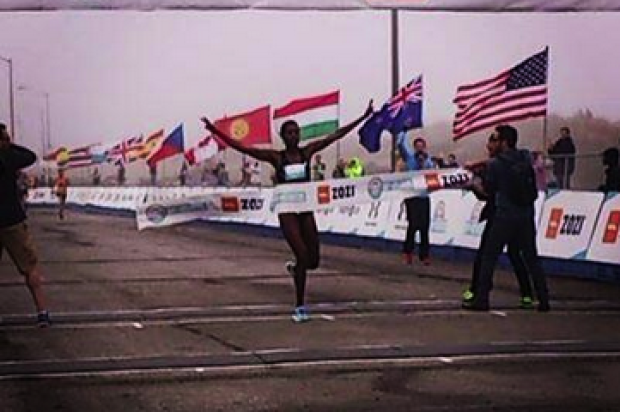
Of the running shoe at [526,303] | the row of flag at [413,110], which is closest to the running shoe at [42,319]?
the running shoe at [526,303]

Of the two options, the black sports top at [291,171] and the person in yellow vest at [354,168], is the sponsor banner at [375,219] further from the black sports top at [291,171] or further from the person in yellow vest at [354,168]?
the black sports top at [291,171]

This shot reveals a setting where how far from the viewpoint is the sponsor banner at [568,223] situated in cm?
1747

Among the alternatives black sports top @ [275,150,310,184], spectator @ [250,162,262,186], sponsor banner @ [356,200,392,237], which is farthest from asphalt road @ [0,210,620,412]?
spectator @ [250,162,262,186]

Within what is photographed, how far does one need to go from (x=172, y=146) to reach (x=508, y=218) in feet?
90.1

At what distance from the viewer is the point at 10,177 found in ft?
41.1

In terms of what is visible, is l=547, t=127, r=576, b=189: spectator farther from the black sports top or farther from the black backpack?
the black sports top

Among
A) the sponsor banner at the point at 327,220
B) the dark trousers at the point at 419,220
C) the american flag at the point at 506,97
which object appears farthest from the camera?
the sponsor banner at the point at 327,220

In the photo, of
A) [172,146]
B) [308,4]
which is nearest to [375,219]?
[308,4]

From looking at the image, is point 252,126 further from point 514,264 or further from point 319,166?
point 514,264

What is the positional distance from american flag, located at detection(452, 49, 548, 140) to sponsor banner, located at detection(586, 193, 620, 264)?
5122mm

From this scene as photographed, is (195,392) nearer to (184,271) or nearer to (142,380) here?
(142,380)

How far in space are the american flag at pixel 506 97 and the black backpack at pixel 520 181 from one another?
869cm

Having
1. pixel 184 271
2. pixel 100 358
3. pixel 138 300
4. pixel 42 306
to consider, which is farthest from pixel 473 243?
pixel 100 358

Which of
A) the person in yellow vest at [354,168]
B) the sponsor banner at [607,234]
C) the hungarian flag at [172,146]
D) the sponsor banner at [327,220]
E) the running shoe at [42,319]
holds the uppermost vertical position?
the hungarian flag at [172,146]
